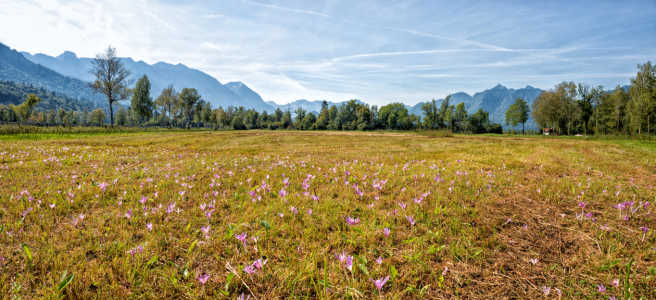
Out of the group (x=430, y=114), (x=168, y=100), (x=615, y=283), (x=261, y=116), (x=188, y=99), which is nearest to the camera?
(x=615, y=283)

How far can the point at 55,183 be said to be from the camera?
471cm

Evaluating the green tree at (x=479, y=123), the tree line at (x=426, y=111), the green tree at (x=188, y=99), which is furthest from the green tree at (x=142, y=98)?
the green tree at (x=479, y=123)

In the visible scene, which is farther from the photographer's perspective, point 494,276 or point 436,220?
point 436,220

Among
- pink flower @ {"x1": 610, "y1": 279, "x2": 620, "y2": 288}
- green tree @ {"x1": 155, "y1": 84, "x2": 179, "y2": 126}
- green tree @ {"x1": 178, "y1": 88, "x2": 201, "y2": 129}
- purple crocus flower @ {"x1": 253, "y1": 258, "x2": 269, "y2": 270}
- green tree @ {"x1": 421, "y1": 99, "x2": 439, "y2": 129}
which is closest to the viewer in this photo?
pink flower @ {"x1": 610, "y1": 279, "x2": 620, "y2": 288}

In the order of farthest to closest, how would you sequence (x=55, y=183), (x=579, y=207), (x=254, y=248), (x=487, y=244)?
(x=55, y=183)
(x=579, y=207)
(x=487, y=244)
(x=254, y=248)

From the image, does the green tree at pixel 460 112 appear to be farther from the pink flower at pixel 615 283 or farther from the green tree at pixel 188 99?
the pink flower at pixel 615 283

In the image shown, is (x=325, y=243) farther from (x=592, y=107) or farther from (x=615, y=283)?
(x=592, y=107)

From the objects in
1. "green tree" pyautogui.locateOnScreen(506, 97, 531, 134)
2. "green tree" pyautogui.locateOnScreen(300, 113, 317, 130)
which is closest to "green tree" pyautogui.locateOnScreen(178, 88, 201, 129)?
"green tree" pyautogui.locateOnScreen(300, 113, 317, 130)

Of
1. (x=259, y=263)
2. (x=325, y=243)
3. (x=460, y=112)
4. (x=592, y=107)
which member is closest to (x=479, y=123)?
(x=460, y=112)

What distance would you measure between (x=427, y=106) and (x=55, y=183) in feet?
361

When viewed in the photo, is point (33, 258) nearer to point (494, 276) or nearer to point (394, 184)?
point (494, 276)

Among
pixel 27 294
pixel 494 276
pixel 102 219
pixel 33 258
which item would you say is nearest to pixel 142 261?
pixel 27 294

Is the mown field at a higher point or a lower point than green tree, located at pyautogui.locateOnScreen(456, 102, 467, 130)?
lower

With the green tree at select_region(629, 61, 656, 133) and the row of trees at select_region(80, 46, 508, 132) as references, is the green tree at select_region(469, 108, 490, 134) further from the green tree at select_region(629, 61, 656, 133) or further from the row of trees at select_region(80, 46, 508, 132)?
the green tree at select_region(629, 61, 656, 133)
